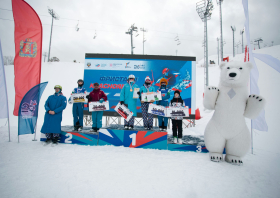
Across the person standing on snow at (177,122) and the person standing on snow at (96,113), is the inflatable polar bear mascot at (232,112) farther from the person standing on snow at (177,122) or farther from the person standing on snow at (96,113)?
the person standing on snow at (96,113)

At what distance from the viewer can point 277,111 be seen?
18.2ft

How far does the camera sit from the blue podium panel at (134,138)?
130 inches

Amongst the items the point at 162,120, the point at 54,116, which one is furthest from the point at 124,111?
the point at 54,116

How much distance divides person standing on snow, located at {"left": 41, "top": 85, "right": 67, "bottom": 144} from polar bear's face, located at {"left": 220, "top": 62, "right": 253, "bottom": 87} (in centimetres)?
363

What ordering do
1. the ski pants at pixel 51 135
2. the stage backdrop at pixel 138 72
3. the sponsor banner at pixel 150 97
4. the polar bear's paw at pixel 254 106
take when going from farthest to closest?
the stage backdrop at pixel 138 72 → the sponsor banner at pixel 150 97 → the ski pants at pixel 51 135 → the polar bear's paw at pixel 254 106

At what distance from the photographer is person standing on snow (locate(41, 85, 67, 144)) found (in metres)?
3.35

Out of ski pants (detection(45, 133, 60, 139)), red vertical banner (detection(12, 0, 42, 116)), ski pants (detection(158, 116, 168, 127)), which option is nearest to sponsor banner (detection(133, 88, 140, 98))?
ski pants (detection(158, 116, 168, 127))

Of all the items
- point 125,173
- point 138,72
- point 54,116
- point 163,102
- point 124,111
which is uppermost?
point 138,72

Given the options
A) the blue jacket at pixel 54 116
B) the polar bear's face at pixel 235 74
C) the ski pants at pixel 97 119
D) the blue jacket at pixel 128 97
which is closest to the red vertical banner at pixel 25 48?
the blue jacket at pixel 54 116

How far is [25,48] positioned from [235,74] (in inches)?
198

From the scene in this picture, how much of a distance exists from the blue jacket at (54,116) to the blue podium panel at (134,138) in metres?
1.06

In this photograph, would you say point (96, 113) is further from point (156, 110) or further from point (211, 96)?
point (211, 96)

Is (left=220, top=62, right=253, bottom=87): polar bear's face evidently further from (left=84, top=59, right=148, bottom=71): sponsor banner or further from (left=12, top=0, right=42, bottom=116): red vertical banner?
(left=12, top=0, right=42, bottom=116): red vertical banner

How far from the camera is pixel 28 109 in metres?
3.55
